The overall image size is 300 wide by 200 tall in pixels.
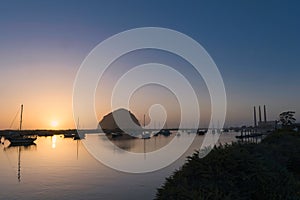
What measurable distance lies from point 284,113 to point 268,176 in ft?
291

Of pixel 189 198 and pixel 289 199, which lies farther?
pixel 289 199

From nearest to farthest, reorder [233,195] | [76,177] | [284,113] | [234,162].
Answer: [233,195] → [234,162] → [76,177] → [284,113]

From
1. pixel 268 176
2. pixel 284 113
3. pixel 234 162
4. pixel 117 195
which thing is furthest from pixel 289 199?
pixel 284 113

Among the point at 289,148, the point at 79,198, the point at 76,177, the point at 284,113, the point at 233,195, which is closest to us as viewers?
the point at 233,195

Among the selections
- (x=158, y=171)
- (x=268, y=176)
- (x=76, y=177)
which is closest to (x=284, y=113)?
(x=158, y=171)

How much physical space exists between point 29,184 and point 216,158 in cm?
2684

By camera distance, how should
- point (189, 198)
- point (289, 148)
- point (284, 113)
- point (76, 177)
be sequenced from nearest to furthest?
point (189, 198) → point (289, 148) → point (76, 177) → point (284, 113)

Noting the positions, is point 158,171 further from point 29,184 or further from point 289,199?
point 289,199

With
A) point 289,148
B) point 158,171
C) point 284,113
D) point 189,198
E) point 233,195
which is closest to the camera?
point 189,198

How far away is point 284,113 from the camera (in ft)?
307

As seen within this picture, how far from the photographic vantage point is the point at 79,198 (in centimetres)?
2623

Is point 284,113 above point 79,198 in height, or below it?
above

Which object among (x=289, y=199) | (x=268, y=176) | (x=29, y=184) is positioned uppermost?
(x=268, y=176)

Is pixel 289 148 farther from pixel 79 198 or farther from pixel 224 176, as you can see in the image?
pixel 79 198
